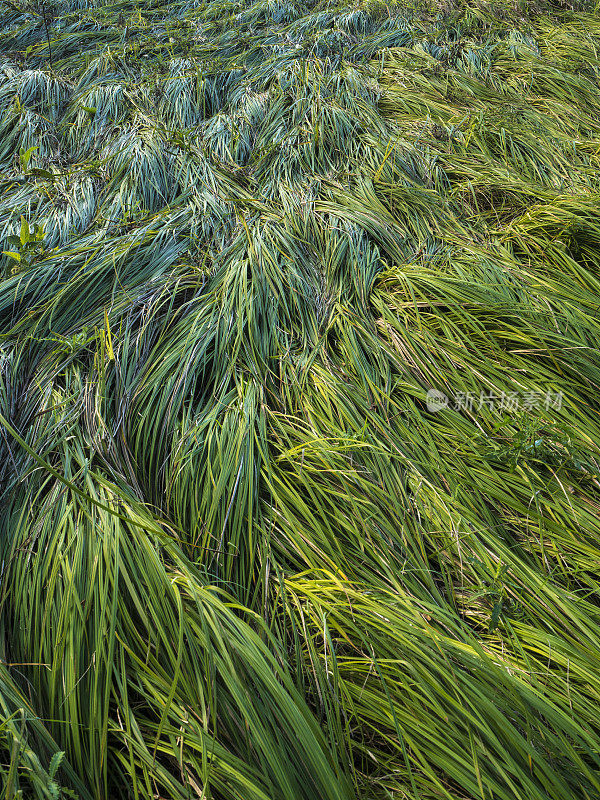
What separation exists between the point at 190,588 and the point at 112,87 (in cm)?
337

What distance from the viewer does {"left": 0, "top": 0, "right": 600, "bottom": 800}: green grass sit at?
1.12 meters

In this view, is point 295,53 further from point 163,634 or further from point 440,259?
point 163,634

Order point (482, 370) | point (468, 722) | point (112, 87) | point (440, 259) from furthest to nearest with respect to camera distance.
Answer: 1. point (112, 87)
2. point (440, 259)
3. point (482, 370)
4. point (468, 722)

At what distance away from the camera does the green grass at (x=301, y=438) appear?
1119 mm

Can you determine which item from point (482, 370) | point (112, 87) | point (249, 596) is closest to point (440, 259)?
point (482, 370)

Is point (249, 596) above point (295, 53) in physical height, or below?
below

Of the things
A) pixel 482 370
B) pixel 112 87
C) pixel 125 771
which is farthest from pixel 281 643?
pixel 112 87

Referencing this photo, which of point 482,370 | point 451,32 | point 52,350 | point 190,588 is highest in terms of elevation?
point 451,32

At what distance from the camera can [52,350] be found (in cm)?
189

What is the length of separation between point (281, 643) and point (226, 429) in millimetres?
690

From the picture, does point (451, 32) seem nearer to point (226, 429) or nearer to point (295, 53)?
point (295, 53)

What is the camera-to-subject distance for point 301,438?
1.70 metres

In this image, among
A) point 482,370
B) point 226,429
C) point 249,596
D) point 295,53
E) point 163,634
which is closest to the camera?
point 163,634

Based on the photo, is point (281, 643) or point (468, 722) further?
point (281, 643)
